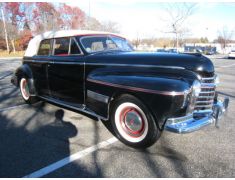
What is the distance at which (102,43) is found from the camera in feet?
15.9

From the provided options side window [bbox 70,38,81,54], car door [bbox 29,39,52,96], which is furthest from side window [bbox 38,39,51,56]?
side window [bbox 70,38,81,54]

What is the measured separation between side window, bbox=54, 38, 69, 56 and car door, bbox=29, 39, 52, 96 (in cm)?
24

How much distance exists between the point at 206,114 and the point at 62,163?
2297 millimetres

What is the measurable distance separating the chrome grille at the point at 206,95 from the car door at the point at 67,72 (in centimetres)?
219

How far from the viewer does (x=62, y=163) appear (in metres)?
3.16

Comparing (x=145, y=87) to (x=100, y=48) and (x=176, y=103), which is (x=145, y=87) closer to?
(x=176, y=103)

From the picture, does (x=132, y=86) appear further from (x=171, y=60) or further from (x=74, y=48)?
(x=74, y=48)

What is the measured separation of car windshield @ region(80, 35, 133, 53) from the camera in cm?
465

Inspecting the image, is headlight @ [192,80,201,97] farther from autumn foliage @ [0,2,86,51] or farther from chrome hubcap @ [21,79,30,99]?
autumn foliage @ [0,2,86,51]

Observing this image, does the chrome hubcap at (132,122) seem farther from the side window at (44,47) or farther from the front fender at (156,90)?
the side window at (44,47)

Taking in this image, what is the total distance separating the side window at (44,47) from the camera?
5394 millimetres

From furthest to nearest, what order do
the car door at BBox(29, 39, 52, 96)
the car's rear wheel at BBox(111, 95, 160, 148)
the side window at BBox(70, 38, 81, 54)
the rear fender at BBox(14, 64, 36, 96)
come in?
the rear fender at BBox(14, 64, 36, 96) → the car door at BBox(29, 39, 52, 96) → the side window at BBox(70, 38, 81, 54) → the car's rear wheel at BBox(111, 95, 160, 148)

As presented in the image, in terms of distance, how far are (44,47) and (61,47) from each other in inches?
30.2

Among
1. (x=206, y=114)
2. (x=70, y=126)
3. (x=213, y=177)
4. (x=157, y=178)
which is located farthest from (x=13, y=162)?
(x=206, y=114)
